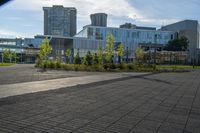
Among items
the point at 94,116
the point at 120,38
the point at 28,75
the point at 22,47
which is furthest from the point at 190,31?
the point at 94,116

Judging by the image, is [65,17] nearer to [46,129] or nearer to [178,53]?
[178,53]

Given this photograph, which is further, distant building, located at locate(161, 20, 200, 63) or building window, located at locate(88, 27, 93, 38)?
distant building, located at locate(161, 20, 200, 63)

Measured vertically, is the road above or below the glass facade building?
below

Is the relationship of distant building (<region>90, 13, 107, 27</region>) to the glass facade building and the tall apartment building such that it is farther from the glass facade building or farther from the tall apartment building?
the glass facade building

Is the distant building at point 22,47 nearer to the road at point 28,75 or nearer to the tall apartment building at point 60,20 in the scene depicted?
the tall apartment building at point 60,20

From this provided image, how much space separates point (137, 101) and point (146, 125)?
148 inches

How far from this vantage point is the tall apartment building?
16249 centimetres

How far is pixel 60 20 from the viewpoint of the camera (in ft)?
552

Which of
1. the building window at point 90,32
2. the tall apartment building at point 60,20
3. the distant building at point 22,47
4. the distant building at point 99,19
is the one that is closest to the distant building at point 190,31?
the building window at point 90,32

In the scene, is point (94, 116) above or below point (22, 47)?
below

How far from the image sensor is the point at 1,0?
2406mm

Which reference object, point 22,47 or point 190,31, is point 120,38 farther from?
point 22,47

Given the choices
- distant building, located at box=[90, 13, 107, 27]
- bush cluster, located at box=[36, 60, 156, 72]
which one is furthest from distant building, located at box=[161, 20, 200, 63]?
bush cluster, located at box=[36, 60, 156, 72]

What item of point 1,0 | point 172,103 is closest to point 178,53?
point 172,103
